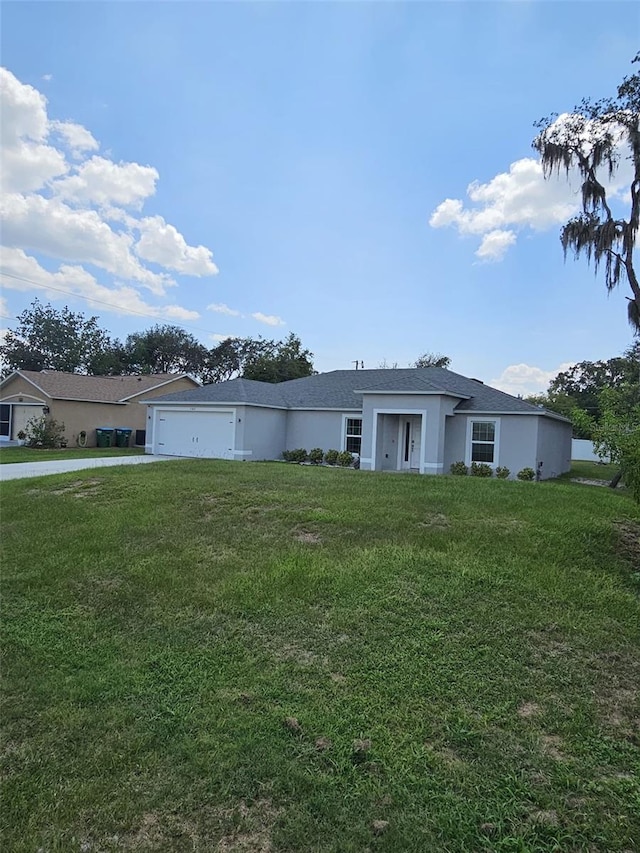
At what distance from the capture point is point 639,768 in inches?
115

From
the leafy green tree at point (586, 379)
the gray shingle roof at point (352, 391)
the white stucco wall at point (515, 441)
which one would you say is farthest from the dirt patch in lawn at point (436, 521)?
the leafy green tree at point (586, 379)

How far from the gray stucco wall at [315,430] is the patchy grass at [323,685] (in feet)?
41.6

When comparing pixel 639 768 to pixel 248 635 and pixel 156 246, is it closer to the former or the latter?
pixel 248 635

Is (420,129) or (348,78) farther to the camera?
(420,129)

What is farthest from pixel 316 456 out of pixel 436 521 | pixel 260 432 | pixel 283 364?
pixel 283 364

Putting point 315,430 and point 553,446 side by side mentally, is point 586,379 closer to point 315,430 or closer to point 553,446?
point 553,446

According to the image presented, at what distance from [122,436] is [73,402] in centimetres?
299

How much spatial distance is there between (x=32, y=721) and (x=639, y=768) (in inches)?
142

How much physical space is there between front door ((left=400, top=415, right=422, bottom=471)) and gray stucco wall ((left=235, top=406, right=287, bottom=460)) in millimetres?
5096

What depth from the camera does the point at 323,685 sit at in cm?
372

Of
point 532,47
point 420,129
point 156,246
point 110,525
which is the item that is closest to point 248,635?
point 110,525

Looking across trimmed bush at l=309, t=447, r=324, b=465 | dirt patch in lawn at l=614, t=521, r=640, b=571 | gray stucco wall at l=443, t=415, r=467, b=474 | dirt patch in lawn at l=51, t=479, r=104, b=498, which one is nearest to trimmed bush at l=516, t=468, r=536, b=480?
gray stucco wall at l=443, t=415, r=467, b=474

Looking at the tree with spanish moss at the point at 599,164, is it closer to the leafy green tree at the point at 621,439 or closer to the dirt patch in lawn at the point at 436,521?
the leafy green tree at the point at 621,439

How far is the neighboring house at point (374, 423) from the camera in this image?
1742cm
